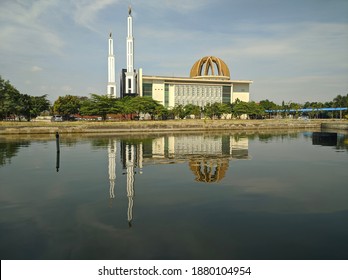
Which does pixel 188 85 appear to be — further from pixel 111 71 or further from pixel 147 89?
pixel 111 71

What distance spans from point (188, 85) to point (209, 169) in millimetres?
101823

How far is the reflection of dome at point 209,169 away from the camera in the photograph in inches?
677

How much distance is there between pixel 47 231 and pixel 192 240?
4764 millimetres

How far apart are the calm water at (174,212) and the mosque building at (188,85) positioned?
94.6 meters

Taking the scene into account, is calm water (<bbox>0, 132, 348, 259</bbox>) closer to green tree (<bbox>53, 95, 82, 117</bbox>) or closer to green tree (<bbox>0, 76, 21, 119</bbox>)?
green tree (<bbox>0, 76, 21, 119</bbox>)

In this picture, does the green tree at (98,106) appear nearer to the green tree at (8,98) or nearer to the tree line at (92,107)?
the tree line at (92,107)

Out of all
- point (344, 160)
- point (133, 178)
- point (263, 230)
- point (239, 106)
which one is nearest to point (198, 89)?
point (239, 106)

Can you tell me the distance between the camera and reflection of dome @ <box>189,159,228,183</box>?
17.2m

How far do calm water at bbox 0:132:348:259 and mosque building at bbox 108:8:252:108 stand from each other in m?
94.6

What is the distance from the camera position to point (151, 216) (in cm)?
1067

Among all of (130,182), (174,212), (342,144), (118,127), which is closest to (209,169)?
(130,182)

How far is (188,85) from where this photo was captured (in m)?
119

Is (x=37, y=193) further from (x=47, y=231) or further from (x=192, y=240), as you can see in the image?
(x=192, y=240)

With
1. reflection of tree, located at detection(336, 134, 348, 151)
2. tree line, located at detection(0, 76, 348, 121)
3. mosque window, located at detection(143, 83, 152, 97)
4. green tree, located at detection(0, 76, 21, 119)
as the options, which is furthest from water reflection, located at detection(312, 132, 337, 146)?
mosque window, located at detection(143, 83, 152, 97)
